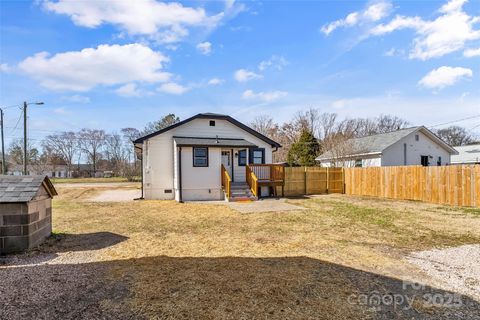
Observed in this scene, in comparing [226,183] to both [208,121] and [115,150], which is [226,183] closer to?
[208,121]

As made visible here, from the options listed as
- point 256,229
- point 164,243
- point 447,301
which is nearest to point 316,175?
point 256,229

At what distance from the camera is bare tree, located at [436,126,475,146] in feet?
171

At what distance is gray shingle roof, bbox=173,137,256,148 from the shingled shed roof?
8840 millimetres

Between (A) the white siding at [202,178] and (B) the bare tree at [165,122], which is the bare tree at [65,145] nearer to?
(B) the bare tree at [165,122]

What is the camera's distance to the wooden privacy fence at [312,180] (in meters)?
18.8

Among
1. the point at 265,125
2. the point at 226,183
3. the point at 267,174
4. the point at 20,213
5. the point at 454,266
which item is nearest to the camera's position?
the point at 454,266

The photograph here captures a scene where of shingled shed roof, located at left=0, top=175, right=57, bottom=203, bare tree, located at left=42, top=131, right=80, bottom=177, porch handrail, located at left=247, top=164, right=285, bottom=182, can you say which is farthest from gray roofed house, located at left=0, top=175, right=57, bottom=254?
bare tree, located at left=42, top=131, right=80, bottom=177

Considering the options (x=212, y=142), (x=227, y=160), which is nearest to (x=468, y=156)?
(x=227, y=160)

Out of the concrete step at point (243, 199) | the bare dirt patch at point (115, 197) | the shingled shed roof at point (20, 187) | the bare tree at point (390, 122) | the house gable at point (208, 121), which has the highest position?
the bare tree at point (390, 122)

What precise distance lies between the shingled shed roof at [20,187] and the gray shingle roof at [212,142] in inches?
348

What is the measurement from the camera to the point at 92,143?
63.2 metres

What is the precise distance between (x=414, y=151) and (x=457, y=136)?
37759 millimetres

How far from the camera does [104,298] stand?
366 cm

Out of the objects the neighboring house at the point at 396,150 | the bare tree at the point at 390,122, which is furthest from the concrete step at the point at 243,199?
the bare tree at the point at 390,122
